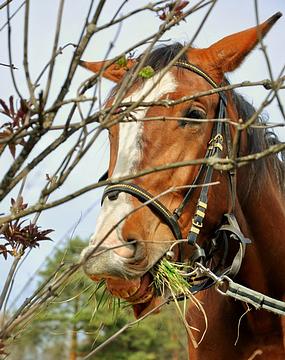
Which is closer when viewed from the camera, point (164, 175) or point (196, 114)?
point (164, 175)

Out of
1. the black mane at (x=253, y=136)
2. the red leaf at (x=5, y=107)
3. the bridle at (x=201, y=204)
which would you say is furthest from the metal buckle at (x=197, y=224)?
the red leaf at (x=5, y=107)

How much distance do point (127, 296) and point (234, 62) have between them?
150 cm

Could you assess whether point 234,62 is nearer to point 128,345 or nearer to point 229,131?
point 229,131

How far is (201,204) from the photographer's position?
147 inches

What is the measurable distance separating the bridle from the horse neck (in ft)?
0.71

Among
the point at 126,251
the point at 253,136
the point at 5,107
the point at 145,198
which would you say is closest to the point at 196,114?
the point at 253,136

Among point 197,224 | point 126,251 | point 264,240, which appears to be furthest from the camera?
point 264,240

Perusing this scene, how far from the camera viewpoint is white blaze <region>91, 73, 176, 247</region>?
10.7ft

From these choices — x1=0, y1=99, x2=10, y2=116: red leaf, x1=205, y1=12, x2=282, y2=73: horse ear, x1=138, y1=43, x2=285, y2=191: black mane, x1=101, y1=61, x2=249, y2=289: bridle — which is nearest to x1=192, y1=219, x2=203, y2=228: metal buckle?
x1=101, y1=61, x2=249, y2=289: bridle

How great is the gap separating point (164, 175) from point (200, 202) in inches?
10.1

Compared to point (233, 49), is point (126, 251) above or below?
below

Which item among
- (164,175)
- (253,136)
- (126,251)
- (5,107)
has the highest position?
(253,136)

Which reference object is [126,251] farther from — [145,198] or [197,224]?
[197,224]

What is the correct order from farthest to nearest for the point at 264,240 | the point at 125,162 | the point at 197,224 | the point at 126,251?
1. the point at 264,240
2. the point at 197,224
3. the point at 125,162
4. the point at 126,251
